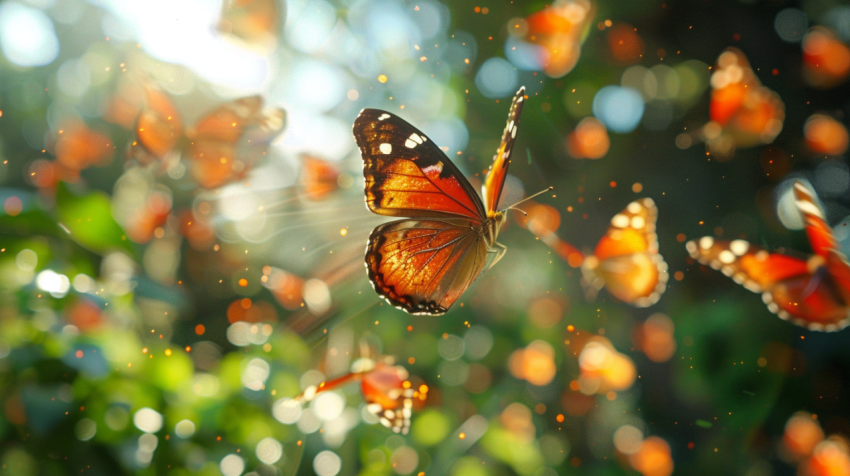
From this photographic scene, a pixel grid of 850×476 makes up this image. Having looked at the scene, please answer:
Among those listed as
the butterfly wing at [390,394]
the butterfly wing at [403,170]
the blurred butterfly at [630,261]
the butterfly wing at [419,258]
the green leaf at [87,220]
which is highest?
the butterfly wing at [403,170]

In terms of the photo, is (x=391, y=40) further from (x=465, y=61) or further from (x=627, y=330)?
(x=627, y=330)

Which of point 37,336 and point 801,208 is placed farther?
point 801,208

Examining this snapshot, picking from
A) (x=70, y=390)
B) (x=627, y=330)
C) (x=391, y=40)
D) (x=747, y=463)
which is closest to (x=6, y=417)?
(x=70, y=390)

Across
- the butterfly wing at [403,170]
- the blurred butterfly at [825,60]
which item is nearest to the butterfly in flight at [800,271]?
the blurred butterfly at [825,60]

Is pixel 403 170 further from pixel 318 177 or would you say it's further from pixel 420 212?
pixel 318 177

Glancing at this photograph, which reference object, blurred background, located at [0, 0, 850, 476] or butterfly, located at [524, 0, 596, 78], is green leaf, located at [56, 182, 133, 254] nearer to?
blurred background, located at [0, 0, 850, 476]

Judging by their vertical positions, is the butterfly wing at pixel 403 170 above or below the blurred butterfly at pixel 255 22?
below

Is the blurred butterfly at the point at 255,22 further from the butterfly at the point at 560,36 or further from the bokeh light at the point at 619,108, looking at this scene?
the bokeh light at the point at 619,108

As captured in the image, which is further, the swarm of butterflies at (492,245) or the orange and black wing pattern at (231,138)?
the orange and black wing pattern at (231,138)
